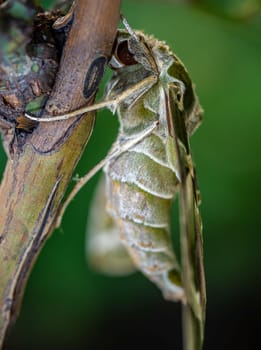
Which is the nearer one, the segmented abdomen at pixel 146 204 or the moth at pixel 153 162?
the moth at pixel 153 162

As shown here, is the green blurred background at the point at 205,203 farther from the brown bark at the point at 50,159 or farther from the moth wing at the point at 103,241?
the brown bark at the point at 50,159

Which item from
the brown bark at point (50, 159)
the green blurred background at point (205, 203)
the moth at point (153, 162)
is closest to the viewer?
the brown bark at point (50, 159)

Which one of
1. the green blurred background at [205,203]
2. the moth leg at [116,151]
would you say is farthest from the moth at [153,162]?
the green blurred background at [205,203]

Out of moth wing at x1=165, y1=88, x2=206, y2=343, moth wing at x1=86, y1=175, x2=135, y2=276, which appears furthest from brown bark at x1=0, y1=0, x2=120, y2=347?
moth wing at x1=86, y1=175, x2=135, y2=276

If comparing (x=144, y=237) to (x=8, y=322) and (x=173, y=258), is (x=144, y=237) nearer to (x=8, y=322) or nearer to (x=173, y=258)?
(x=173, y=258)

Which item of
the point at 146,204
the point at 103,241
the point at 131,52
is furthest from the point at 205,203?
the point at 131,52

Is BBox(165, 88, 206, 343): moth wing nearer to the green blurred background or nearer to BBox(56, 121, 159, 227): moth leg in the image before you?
BBox(56, 121, 159, 227): moth leg
